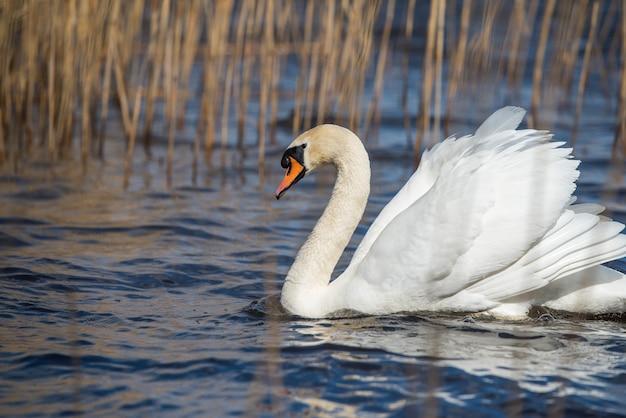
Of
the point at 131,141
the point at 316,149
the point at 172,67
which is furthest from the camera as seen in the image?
the point at 172,67

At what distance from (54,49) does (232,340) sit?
466cm

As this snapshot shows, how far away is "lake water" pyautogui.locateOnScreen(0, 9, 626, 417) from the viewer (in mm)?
4438

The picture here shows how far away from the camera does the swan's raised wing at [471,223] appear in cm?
544

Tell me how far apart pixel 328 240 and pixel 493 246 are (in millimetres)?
1110

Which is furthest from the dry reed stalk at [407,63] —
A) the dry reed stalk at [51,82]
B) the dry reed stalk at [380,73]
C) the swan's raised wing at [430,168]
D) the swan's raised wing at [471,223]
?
the swan's raised wing at [471,223]

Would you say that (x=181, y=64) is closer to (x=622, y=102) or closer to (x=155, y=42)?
(x=155, y=42)

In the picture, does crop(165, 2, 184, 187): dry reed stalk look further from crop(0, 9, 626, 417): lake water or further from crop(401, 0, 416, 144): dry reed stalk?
crop(401, 0, 416, 144): dry reed stalk

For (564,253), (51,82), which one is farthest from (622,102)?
(51,82)

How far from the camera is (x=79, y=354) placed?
5.00 m

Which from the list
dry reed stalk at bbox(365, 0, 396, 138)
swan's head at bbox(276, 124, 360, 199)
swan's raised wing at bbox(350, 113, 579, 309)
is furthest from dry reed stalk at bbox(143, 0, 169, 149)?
swan's raised wing at bbox(350, 113, 579, 309)

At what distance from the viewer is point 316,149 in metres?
6.06

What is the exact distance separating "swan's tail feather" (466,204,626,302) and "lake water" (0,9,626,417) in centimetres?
26

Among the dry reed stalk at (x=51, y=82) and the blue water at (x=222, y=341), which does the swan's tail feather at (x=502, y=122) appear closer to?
the blue water at (x=222, y=341)

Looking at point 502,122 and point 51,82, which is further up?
point 51,82
